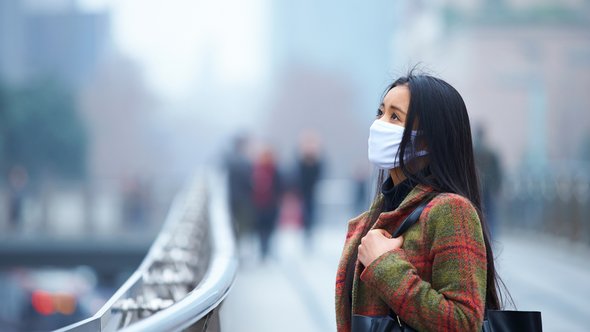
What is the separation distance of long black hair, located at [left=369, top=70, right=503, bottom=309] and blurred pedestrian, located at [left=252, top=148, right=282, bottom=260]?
1182cm

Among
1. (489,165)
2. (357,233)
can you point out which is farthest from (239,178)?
(357,233)

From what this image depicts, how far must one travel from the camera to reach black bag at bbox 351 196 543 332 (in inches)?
111

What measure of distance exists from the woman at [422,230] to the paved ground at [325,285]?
3.66 m

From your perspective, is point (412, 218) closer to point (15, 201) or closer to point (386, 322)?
point (386, 322)

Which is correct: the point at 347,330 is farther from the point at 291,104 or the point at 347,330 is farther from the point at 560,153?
the point at 291,104

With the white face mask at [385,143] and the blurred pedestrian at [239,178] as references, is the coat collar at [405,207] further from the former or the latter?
the blurred pedestrian at [239,178]

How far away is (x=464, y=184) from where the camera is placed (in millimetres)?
2967

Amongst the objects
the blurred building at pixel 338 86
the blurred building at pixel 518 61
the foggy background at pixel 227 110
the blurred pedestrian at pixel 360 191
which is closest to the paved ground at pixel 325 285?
the foggy background at pixel 227 110

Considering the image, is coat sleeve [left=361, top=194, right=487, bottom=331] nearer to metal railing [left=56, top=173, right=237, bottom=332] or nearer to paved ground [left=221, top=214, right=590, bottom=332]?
metal railing [left=56, top=173, right=237, bottom=332]

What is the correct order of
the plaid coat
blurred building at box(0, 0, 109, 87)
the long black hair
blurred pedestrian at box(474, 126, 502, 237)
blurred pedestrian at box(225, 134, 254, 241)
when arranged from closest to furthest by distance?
1. the plaid coat
2. the long black hair
3. blurred pedestrian at box(474, 126, 502, 237)
4. blurred pedestrian at box(225, 134, 254, 241)
5. blurred building at box(0, 0, 109, 87)

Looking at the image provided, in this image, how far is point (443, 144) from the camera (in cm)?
294

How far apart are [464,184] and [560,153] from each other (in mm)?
46045

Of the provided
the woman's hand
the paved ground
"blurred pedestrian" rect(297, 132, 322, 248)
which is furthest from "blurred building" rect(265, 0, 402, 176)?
the woman's hand

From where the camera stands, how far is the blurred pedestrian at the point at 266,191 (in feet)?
48.6
